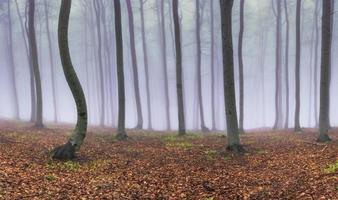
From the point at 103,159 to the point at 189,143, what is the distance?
6.91 m

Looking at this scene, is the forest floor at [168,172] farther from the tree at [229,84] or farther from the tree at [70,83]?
the tree at [229,84]

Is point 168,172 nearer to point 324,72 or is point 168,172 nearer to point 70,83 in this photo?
point 70,83

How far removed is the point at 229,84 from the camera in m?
17.4

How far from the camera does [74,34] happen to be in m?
66.2

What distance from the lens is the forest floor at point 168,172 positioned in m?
11.1

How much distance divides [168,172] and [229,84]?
546 centimetres

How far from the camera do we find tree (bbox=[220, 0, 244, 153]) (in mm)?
17359

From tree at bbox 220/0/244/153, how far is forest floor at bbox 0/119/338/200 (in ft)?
2.83

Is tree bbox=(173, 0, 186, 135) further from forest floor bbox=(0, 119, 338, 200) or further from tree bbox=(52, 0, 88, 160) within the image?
tree bbox=(52, 0, 88, 160)

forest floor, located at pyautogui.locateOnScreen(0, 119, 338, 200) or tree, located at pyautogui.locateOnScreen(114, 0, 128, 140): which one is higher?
tree, located at pyautogui.locateOnScreen(114, 0, 128, 140)

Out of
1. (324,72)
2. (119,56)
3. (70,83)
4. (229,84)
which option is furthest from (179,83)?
(70,83)

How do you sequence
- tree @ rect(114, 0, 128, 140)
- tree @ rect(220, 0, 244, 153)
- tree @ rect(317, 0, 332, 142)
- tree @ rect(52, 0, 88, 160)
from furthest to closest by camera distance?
tree @ rect(114, 0, 128, 140)
tree @ rect(317, 0, 332, 142)
tree @ rect(220, 0, 244, 153)
tree @ rect(52, 0, 88, 160)

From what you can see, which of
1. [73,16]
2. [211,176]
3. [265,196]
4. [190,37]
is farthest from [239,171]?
[190,37]

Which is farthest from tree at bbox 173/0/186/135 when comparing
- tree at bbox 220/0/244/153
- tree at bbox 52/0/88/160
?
tree at bbox 52/0/88/160
